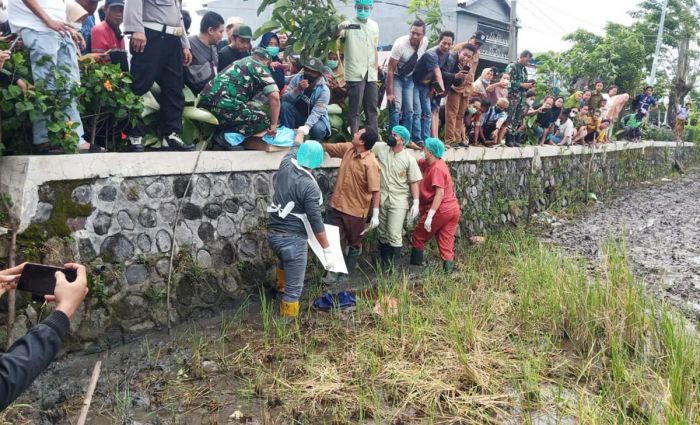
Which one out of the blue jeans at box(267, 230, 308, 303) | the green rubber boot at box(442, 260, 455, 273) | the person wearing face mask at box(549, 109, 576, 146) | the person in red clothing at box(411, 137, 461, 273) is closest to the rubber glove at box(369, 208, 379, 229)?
the person in red clothing at box(411, 137, 461, 273)

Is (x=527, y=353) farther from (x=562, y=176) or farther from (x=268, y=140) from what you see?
(x=562, y=176)

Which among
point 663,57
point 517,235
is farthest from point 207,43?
point 663,57

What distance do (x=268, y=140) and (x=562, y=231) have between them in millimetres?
6275

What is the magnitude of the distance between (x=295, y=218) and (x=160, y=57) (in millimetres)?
1847

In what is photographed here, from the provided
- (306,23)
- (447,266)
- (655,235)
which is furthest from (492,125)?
(306,23)

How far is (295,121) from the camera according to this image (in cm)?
632

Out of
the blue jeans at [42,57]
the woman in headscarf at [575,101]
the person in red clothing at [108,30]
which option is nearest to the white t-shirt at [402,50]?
the person in red clothing at [108,30]

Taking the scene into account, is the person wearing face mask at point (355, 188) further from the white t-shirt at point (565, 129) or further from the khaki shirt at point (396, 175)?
the white t-shirt at point (565, 129)

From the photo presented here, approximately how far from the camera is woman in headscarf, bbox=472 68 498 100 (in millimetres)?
9422

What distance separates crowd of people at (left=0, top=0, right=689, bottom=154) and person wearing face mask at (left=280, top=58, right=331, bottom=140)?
12mm

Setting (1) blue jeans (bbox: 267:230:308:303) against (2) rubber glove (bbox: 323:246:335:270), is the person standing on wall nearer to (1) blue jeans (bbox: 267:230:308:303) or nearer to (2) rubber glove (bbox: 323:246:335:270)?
(1) blue jeans (bbox: 267:230:308:303)

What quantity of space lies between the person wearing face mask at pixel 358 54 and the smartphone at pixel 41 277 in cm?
463

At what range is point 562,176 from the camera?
11922 millimetres

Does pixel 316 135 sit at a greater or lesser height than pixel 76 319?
greater
